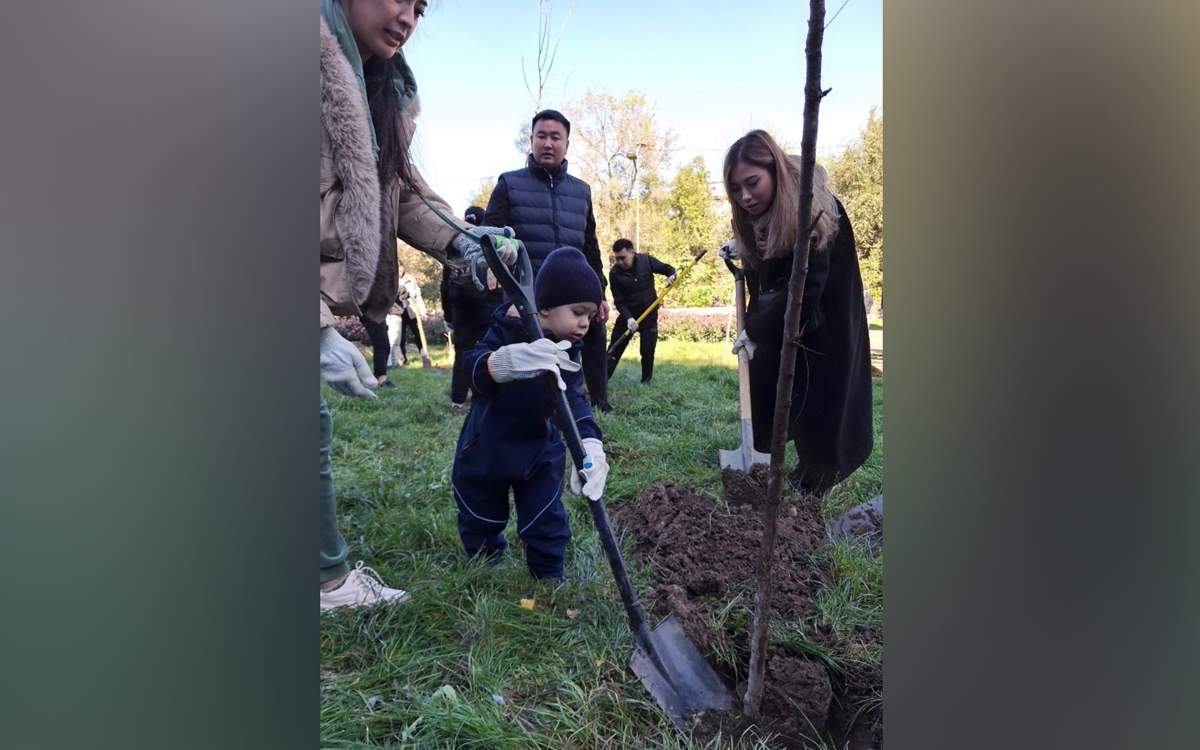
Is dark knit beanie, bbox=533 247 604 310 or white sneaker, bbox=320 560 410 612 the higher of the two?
dark knit beanie, bbox=533 247 604 310

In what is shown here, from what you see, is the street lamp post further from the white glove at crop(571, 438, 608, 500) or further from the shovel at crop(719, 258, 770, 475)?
the white glove at crop(571, 438, 608, 500)

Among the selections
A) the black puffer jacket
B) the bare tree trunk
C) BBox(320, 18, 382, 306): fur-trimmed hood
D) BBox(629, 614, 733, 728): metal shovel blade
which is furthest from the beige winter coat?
BBox(629, 614, 733, 728): metal shovel blade

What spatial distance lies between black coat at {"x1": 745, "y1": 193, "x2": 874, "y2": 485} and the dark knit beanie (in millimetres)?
451

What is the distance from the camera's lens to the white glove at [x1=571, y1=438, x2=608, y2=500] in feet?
6.25

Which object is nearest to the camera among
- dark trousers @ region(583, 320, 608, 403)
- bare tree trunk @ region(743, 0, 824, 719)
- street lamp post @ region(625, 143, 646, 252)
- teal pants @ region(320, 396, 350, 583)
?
bare tree trunk @ region(743, 0, 824, 719)

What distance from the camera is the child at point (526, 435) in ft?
6.24

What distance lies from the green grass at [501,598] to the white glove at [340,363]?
4 cm

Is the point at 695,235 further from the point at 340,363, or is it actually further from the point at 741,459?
the point at 340,363

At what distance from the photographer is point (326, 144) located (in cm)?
173
